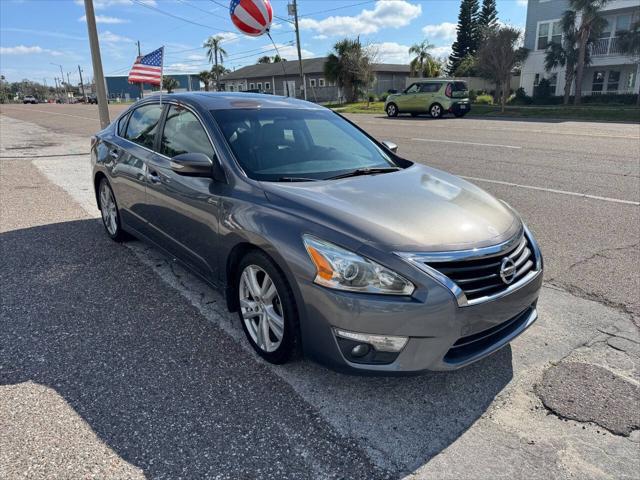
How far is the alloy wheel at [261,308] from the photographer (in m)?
2.87

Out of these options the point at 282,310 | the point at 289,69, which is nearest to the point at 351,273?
the point at 282,310

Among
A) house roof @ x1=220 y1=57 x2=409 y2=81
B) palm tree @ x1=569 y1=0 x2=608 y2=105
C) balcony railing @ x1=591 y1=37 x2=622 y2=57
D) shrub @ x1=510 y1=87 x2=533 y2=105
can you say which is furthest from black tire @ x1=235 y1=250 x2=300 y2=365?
house roof @ x1=220 y1=57 x2=409 y2=81

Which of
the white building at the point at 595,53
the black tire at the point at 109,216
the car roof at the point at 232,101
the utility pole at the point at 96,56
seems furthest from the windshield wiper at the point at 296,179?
the white building at the point at 595,53

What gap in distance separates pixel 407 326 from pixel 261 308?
39.3 inches

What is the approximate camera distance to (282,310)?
2.75 m

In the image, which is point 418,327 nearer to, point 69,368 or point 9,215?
point 69,368

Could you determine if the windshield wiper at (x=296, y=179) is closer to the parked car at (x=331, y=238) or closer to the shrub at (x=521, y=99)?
→ the parked car at (x=331, y=238)

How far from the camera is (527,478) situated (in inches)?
84.7

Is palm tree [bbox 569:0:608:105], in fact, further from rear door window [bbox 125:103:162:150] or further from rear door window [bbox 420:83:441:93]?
rear door window [bbox 125:103:162:150]

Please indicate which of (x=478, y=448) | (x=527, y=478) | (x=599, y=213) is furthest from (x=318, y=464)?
(x=599, y=213)

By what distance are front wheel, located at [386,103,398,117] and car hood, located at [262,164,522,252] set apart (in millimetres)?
22035

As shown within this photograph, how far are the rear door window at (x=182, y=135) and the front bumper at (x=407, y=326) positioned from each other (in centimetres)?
154

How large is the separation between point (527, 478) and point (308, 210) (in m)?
1.69

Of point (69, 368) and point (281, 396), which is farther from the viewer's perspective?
point (69, 368)
